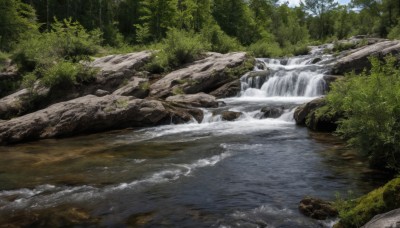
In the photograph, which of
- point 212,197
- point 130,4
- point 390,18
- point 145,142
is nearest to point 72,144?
point 145,142

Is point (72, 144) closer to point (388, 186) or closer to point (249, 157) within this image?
point (249, 157)

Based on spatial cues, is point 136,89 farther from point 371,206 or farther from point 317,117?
point 371,206

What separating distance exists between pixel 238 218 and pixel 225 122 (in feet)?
42.0

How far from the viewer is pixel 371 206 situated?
702 centimetres

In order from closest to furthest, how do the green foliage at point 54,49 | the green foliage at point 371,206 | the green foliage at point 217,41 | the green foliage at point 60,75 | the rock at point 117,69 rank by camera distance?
the green foliage at point 371,206 → the green foliage at point 60,75 → the rock at point 117,69 → the green foliage at point 54,49 → the green foliage at point 217,41

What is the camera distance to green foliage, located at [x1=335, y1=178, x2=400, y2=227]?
670 cm

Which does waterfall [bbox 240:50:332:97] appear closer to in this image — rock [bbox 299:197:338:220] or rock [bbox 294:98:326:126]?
rock [bbox 294:98:326:126]

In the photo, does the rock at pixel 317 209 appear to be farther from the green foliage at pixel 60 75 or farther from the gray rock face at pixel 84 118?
the green foliage at pixel 60 75

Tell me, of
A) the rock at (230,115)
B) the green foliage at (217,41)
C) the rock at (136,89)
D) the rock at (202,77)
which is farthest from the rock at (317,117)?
the green foliage at (217,41)

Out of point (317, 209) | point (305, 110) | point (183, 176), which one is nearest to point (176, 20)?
point (305, 110)

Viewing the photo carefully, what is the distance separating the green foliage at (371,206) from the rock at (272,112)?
45.0ft

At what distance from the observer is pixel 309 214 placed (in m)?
8.30

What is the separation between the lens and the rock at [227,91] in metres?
27.9

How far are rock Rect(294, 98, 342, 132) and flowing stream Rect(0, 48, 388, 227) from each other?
595 millimetres
